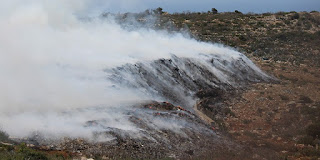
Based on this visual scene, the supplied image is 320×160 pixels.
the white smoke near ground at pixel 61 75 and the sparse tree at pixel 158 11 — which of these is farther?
the sparse tree at pixel 158 11

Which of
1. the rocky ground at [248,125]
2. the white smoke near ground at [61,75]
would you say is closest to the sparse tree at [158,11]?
the rocky ground at [248,125]

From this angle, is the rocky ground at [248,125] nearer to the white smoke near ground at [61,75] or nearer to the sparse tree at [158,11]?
the white smoke near ground at [61,75]

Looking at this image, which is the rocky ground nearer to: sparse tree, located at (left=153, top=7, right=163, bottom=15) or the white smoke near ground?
the white smoke near ground

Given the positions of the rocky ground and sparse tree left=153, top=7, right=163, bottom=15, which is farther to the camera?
sparse tree left=153, top=7, right=163, bottom=15

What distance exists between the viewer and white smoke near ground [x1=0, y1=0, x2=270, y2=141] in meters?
10.5

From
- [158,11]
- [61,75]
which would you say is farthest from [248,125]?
[158,11]

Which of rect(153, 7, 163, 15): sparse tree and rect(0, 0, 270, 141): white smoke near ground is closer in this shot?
rect(0, 0, 270, 141): white smoke near ground

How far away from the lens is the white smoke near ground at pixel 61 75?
1051cm

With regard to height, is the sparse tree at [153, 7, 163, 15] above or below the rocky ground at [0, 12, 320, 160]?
above

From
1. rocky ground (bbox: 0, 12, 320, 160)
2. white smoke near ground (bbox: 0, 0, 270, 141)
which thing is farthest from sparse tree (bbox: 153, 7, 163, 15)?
white smoke near ground (bbox: 0, 0, 270, 141)

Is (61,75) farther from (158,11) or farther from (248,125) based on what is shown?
(158,11)

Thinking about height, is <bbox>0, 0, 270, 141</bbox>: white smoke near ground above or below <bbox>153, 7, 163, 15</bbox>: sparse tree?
below

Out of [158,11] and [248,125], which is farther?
[158,11]

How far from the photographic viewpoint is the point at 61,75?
13.5 meters
